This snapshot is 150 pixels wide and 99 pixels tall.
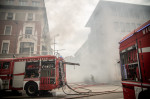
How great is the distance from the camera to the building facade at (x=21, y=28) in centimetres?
1761

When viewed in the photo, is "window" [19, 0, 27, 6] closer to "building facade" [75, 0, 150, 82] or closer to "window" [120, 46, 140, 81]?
"building facade" [75, 0, 150, 82]

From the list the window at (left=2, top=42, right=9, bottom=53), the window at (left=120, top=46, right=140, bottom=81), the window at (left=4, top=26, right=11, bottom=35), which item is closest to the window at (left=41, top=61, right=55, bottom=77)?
the window at (left=120, top=46, right=140, bottom=81)

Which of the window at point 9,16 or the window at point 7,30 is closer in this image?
the window at point 7,30

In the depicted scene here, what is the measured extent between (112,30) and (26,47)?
1694cm

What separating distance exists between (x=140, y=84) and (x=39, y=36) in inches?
719

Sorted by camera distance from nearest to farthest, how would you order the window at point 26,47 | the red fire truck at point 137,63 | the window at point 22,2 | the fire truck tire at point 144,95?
the fire truck tire at point 144,95 < the red fire truck at point 137,63 < the window at point 26,47 < the window at point 22,2

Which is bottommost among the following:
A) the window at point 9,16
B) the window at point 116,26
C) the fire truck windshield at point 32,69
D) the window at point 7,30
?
the fire truck windshield at point 32,69

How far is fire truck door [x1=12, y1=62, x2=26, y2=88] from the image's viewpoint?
7.58 metres

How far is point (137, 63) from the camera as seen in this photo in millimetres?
3301

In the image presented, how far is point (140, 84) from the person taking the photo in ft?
9.86

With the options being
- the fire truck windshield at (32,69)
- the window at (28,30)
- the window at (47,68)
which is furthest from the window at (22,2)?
the window at (47,68)

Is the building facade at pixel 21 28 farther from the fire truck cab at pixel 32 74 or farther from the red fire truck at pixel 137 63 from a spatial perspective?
the red fire truck at pixel 137 63

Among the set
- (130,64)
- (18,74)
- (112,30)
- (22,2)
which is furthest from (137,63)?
(22,2)

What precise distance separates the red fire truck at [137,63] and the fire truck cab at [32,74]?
4801 mm
